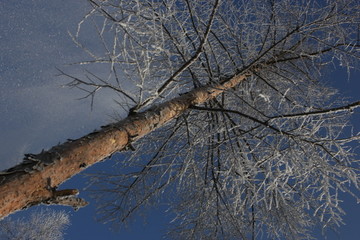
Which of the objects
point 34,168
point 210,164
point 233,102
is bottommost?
point 210,164

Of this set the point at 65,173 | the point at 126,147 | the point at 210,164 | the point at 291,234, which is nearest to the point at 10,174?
the point at 65,173

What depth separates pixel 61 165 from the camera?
6.34 ft

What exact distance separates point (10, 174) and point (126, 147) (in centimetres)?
103

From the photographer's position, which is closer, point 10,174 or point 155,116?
point 10,174

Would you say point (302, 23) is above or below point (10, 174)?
below

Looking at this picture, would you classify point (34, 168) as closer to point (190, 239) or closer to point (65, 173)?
point (65, 173)

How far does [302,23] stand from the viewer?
393 centimetres

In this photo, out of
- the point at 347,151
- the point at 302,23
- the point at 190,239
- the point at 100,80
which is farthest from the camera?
the point at 190,239

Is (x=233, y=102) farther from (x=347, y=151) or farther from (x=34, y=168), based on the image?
(x=34, y=168)

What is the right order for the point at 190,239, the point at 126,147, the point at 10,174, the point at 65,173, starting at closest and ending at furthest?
the point at 10,174 → the point at 65,173 → the point at 126,147 → the point at 190,239

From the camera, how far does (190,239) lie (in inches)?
189

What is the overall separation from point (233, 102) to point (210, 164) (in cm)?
102

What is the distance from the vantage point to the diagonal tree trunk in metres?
1.66

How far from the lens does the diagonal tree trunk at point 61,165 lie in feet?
5.45
